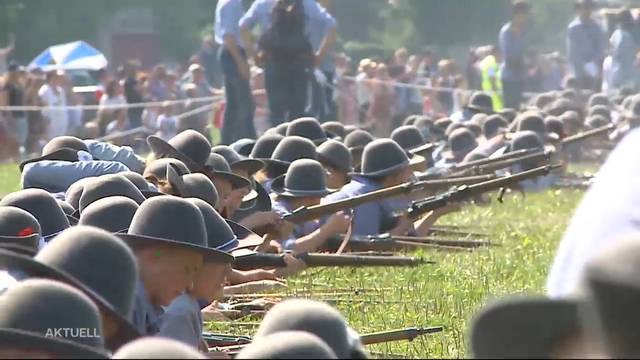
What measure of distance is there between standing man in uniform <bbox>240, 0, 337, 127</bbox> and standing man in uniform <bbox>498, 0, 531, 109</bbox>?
23.7 ft

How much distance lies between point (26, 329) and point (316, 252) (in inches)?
271

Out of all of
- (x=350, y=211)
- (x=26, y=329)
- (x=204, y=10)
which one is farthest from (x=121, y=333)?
(x=204, y=10)

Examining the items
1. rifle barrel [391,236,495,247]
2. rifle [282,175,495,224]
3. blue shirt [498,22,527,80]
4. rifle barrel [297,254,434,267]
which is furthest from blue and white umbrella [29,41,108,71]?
rifle barrel [297,254,434,267]

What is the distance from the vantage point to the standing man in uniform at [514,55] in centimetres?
2606

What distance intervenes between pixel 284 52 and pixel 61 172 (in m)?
9.05

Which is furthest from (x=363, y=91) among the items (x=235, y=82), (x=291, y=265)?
(x=291, y=265)

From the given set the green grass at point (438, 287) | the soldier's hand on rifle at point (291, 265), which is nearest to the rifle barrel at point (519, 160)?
the green grass at point (438, 287)

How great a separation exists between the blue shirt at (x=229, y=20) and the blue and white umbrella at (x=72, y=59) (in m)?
17.4

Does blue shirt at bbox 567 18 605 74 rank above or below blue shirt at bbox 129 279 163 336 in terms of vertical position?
above

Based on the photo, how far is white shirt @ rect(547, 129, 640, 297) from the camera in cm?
415

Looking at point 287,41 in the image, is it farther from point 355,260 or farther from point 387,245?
point 355,260

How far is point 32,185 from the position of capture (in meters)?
9.79

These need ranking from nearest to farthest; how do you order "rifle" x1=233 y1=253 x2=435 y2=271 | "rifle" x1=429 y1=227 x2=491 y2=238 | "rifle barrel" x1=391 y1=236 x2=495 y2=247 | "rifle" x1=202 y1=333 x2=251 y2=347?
"rifle" x1=202 y1=333 x2=251 y2=347 → "rifle" x1=233 y1=253 x2=435 y2=271 → "rifle barrel" x1=391 y1=236 x2=495 y2=247 → "rifle" x1=429 y1=227 x2=491 y2=238

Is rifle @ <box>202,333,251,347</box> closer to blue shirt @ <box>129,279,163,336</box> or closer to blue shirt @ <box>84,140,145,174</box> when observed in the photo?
blue shirt @ <box>129,279,163,336</box>
